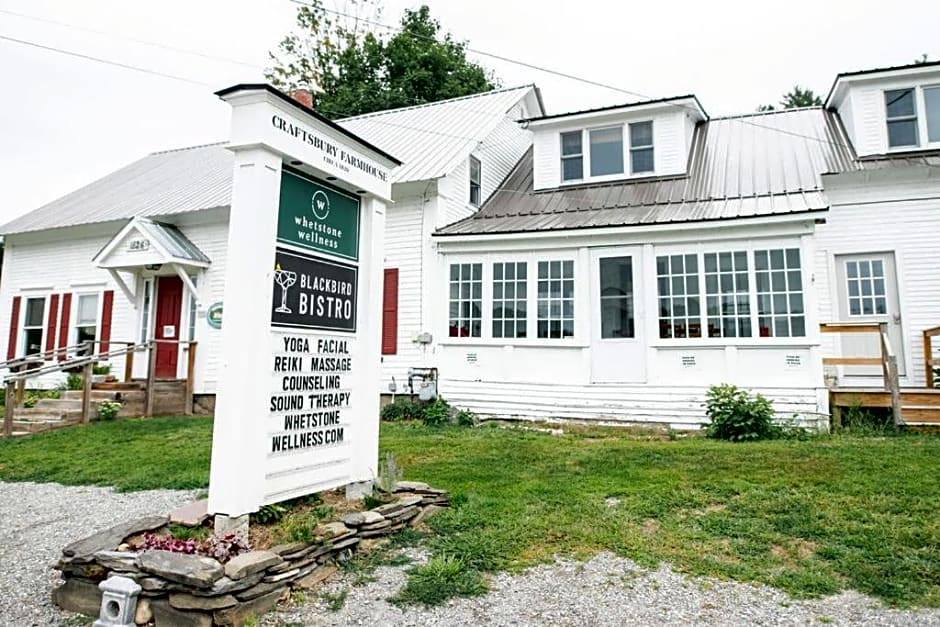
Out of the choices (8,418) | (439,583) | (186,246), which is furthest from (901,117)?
(8,418)

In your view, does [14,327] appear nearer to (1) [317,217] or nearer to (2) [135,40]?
(2) [135,40]

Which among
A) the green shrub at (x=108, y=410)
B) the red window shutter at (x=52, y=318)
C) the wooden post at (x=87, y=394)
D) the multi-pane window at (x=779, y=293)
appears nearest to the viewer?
the multi-pane window at (x=779, y=293)

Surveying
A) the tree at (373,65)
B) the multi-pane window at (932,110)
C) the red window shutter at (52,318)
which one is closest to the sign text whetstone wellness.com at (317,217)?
the multi-pane window at (932,110)

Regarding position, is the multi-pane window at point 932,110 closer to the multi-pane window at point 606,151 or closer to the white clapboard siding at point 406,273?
the multi-pane window at point 606,151

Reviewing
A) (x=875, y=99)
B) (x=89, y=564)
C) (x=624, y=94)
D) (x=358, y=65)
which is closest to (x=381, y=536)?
(x=89, y=564)

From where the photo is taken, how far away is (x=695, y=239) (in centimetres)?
988

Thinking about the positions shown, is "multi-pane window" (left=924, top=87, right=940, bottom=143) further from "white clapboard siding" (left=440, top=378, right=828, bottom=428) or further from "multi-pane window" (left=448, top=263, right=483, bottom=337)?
"multi-pane window" (left=448, top=263, right=483, bottom=337)

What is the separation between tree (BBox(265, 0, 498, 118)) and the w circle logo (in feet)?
75.5

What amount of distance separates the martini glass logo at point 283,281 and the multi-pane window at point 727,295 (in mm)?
7549

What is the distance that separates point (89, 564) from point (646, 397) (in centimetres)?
813

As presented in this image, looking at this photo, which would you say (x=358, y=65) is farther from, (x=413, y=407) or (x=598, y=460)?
(x=598, y=460)

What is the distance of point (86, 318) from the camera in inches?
582

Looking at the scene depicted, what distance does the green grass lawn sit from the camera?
384 centimetres

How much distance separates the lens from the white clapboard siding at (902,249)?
33.8ft
